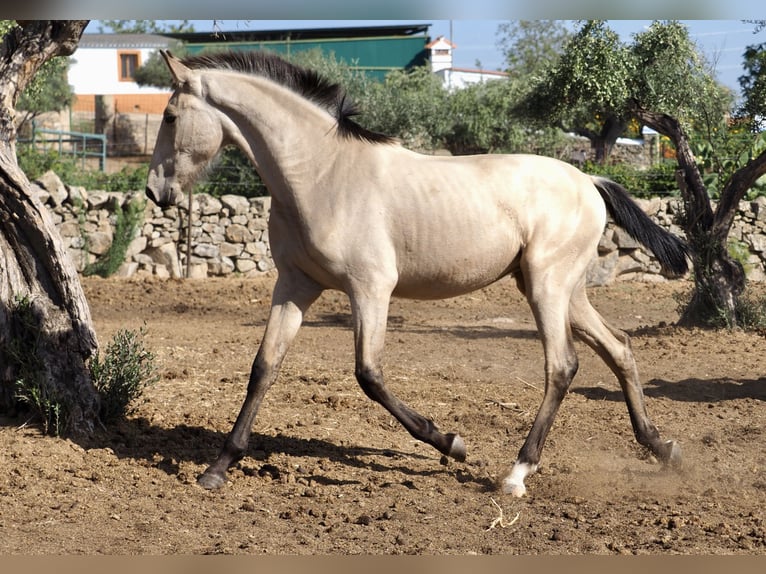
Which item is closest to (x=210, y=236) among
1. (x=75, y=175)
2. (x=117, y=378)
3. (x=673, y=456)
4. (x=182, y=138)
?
(x=75, y=175)

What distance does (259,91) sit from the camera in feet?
16.0

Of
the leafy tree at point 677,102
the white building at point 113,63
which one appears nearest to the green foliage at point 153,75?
the white building at point 113,63

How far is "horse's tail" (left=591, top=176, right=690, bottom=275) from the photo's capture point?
540 centimetres

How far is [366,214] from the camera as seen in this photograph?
475 centimetres

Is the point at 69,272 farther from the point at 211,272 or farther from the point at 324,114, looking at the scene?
the point at 211,272

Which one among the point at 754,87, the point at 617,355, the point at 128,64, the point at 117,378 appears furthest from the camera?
the point at 128,64

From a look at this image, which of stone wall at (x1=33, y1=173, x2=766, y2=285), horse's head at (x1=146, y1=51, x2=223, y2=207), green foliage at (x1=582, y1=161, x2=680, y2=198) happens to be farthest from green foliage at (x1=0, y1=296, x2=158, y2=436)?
green foliage at (x1=582, y1=161, x2=680, y2=198)

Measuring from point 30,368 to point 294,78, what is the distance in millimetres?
2344

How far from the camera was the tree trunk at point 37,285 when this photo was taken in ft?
17.4

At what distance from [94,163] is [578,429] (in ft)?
84.5

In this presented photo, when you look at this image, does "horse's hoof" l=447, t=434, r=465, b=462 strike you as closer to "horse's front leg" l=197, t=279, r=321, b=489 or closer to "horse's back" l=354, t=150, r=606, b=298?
"horse's back" l=354, t=150, r=606, b=298

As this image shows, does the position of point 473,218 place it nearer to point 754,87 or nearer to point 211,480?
point 211,480

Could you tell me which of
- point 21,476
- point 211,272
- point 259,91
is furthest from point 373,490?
point 211,272

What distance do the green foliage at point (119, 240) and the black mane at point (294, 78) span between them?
388 inches
